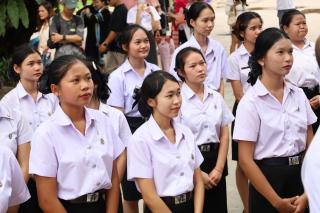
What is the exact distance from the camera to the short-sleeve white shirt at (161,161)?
3275 mm

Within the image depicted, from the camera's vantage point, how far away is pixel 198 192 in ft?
11.1

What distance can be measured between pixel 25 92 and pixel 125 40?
36.2 inches

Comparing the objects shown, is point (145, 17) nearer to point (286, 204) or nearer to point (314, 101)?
point (314, 101)

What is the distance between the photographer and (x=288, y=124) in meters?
3.47

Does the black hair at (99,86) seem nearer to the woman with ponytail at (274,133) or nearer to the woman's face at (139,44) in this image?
the woman's face at (139,44)

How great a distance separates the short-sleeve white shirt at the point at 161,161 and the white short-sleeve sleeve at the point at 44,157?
45 centimetres

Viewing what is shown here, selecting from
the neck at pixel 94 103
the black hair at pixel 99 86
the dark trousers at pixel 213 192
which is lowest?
the dark trousers at pixel 213 192

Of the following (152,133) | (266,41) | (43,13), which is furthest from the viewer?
(43,13)

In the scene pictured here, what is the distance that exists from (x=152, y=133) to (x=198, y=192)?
1.35 feet

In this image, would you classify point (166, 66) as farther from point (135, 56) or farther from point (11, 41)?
point (135, 56)

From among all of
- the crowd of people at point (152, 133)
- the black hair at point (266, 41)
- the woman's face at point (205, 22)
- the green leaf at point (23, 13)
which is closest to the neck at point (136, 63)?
the crowd of people at point (152, 133)

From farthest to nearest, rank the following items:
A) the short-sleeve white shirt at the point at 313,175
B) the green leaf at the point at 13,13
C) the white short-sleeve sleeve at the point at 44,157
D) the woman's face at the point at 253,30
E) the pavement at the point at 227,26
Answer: the green leaf at the point at 13,13, the pavement at the point at 227,26, the woman's face at the point at 253,30, the white short-sleeve sleeve at the point at 44,157, the short-sleeve white shirt at the point at 313,175

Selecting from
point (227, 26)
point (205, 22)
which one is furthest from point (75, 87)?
point (227, 26)

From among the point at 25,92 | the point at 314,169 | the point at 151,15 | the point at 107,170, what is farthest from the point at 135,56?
the point at 314,169
